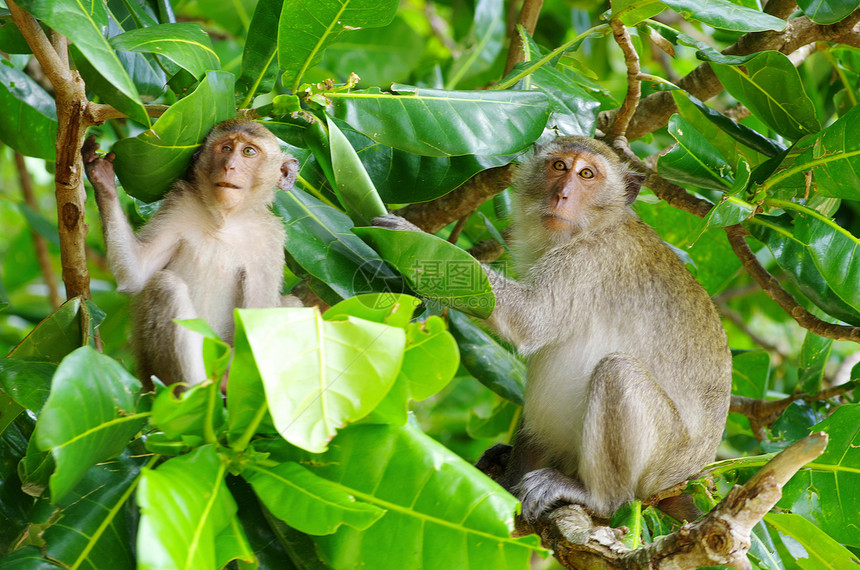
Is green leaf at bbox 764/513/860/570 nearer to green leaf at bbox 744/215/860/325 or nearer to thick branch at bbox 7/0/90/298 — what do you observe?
green leaf at bbox 744/215/860/325

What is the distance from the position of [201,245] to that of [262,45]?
3.13ft

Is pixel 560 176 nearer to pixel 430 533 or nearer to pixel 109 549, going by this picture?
pixel 430 533

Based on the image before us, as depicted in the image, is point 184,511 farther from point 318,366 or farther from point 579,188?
point 579,188

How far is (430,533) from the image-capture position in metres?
2.17

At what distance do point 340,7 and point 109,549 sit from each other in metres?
1.92

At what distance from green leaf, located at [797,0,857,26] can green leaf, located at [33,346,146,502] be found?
3001 millimetres

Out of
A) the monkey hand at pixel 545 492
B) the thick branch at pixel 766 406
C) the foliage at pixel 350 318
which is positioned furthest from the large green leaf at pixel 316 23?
the thick branch at pixel 766 406

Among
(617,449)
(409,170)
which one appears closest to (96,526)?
(409,170)

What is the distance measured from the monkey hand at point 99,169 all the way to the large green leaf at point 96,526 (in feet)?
3.76

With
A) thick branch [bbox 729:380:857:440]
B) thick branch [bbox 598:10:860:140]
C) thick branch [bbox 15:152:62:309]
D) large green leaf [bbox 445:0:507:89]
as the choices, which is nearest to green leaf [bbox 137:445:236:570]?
thick branch [bbox 598:10:860:140]

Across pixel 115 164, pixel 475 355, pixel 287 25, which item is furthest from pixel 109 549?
pixel 475 355

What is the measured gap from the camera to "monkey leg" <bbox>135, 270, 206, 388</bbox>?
315 centimetres

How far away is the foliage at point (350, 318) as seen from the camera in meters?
2.00

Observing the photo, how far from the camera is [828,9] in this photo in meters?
3.26
